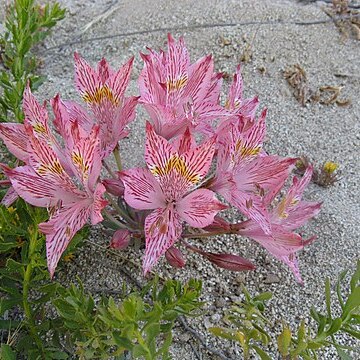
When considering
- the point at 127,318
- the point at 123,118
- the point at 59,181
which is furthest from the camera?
the point at 123,118

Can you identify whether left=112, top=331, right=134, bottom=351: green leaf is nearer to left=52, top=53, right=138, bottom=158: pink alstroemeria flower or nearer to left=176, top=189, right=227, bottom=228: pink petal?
Answer: left=176, top=189, right=227, bottom=228: pink petal

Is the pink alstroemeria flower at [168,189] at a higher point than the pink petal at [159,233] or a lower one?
higher

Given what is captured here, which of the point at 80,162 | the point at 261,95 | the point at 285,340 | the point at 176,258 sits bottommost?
the point at 261,95

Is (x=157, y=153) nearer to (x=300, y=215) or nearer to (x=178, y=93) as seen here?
(x=178, y=93)

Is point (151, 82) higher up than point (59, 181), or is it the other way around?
point (151, 82)

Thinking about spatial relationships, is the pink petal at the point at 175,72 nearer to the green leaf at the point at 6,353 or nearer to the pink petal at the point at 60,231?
the pink petal at the point at 60,231

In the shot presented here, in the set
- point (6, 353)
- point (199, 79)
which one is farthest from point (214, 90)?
point (6, 353)

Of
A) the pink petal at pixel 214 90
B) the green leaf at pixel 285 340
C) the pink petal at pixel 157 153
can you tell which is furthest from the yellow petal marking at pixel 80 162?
the green leaf at pixel 285 340

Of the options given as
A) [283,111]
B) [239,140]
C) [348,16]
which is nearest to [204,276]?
[239,140]
